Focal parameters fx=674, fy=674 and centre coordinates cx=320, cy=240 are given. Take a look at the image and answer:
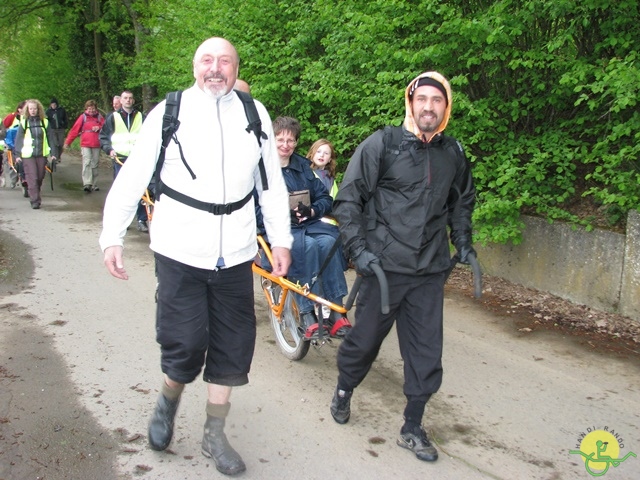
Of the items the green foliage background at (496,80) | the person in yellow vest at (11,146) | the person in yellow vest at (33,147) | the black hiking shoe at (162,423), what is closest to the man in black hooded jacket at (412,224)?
the black hiking shoe at (162,423)

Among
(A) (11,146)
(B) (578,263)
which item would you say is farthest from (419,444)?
(A) (11,146)

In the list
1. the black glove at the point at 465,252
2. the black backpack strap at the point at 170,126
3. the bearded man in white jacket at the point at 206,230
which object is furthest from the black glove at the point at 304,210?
the black backpack strap at the point at 170,126

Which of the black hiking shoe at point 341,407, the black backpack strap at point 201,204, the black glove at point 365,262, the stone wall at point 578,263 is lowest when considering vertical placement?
the black hiking shoe at point 341,407

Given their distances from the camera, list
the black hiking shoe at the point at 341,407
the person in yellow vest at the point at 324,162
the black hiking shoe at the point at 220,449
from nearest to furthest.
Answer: the black hiking shoe at the point at 220,449
the black hiking shoe at the point at 341,407
the person in yellow vest at the point at 324,162

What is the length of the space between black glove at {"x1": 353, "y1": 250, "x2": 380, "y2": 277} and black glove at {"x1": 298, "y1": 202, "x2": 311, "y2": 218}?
1491mm

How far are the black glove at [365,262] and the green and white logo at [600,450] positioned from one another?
5.34ft

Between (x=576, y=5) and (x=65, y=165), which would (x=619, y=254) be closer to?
(x=576, y=5)

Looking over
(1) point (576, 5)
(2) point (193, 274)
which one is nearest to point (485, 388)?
(2) point (193, 274)

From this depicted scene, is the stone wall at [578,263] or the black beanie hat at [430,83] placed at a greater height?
the black beanie hat at [430,83]

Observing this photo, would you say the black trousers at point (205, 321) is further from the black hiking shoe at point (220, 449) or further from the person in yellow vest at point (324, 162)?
the person in yellow vest at point (324, 162)

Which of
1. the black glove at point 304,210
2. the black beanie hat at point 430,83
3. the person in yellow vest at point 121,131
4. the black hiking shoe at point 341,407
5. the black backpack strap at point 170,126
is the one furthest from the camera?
the person in yellow vest at point 121,131

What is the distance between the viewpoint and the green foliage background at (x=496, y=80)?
237 inches

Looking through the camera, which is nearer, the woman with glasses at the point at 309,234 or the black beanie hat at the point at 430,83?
the black beanie hat at the point at 430,83

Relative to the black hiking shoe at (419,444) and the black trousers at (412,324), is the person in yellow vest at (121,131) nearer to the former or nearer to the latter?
the black trousers at (412,324)
